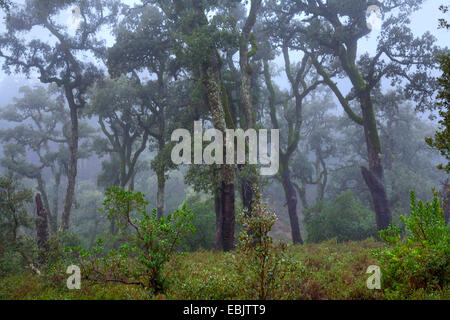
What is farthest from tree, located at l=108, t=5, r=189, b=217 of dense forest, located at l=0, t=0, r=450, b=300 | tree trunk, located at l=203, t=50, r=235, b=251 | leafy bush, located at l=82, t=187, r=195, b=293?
leafy bush, located at l=82, t=187, r=195, b=293

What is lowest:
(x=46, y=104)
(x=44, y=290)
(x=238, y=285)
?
(x=44, y=290)

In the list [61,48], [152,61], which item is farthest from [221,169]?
[61,48]

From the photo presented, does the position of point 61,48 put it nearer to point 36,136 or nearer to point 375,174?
point 36,136

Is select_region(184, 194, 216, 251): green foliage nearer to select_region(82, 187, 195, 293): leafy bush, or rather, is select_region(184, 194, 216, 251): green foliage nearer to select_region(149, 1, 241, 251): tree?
select_region(149, 1, 241, 251): tree

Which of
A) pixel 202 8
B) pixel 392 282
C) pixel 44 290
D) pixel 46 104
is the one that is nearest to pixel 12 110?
pixel 46 104

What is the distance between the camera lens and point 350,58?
667 inches

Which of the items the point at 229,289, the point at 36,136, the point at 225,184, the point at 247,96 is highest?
the point at 36,136

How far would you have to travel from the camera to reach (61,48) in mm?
19594

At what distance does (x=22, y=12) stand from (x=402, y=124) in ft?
113

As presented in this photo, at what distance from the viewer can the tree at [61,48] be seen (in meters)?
18.8

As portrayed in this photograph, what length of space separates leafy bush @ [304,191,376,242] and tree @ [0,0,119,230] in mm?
14801

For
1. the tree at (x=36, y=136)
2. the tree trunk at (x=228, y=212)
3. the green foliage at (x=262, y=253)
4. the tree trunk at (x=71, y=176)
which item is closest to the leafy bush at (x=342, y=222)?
the tree trunk at (x=228, y=212)

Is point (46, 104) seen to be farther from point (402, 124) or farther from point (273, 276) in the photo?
point (402, 124)

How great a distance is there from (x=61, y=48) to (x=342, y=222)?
800 inches
